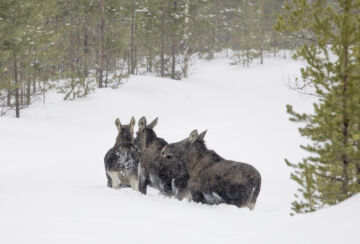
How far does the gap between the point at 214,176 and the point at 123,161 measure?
69.9 inches

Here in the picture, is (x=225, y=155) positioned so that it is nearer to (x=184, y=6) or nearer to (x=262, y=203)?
(x=262, y=203)

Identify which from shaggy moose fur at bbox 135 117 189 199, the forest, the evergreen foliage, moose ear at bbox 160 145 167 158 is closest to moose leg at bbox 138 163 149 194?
shaggy moose fur at bbox 135 117 189 199

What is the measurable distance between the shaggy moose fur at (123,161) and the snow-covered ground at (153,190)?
0.94 feet

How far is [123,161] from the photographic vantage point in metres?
6.73

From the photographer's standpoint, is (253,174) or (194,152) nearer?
(253,174)

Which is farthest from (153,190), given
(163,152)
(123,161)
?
(163,152)

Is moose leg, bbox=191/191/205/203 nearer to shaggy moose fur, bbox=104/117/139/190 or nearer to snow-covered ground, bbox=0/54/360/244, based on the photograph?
snow-covered ground, bbox=0/54/360/244

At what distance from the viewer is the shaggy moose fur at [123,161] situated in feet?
21.9

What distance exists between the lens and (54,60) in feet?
90.2

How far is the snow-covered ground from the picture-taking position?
3.51m

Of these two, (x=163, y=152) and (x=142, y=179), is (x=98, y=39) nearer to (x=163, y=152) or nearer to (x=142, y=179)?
(x=142, y=179)

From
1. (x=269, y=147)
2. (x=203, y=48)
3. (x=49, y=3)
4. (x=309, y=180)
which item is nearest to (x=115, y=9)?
(x=49, y=3)

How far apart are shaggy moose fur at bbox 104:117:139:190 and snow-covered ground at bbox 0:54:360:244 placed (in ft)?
0.94

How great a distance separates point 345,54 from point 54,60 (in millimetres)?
25786
